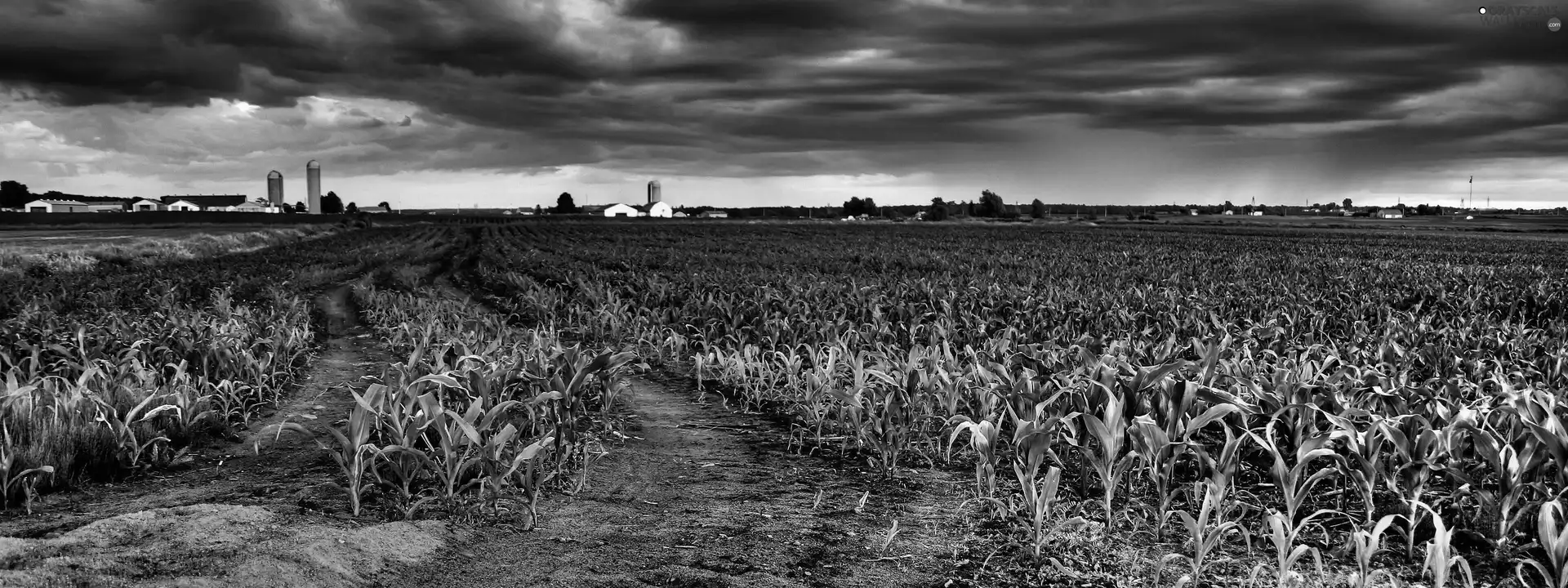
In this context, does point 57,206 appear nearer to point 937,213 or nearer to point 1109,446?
point 937,213

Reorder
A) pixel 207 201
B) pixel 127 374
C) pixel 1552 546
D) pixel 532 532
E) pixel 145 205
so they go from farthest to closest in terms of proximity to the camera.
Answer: pixel 207 201
pixel 145 205
pixel 127 374
pixel 532 532
pixel 1552 546

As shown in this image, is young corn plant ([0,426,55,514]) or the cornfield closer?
the cornfield

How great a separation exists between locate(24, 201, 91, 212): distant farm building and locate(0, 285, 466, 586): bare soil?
17724cm

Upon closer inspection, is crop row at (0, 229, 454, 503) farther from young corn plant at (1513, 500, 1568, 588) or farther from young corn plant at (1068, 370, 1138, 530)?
young corn plant at (1513, 500, 1568, 588)

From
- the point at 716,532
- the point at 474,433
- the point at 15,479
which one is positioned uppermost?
the point at 474,433

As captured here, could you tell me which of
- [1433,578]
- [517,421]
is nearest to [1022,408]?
[1433,578]

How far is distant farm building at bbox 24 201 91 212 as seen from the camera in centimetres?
14175

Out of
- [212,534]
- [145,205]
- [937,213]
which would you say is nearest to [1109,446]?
[212,534]

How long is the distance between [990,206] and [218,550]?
604 ft

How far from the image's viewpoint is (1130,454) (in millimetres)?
4547

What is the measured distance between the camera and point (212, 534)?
13.8 feet

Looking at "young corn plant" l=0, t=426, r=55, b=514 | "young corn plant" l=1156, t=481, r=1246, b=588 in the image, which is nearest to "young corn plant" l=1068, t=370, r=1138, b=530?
"young corn plant" l=1156, t=481, r=1246, b=588

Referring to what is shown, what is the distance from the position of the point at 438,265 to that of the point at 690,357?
2508 centimetres

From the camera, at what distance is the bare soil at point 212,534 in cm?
379
